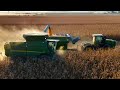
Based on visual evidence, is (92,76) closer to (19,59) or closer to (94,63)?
(94,63)

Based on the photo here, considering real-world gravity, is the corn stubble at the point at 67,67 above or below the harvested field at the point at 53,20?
above

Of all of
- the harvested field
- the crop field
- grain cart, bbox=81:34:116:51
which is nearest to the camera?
the crop field

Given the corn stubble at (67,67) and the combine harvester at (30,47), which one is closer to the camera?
the corn stubble at (67,67)

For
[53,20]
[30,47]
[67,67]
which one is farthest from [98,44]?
[53,20]

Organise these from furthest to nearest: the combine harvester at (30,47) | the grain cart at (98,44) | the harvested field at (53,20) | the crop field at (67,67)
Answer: the harvested field at (53,20) → the grain cart at (98,44) → the combine harvester at (30,47) → the crop field at (67,67)

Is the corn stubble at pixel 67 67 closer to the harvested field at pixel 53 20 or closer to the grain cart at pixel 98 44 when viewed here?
the grain cart at pixel 98 44

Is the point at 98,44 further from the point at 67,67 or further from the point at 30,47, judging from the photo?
the point at 67,67

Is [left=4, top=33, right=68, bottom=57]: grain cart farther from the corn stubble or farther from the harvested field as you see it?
the harvested field

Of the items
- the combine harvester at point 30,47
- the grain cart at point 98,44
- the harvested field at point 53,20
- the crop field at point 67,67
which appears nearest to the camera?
the crop field at point 67,67

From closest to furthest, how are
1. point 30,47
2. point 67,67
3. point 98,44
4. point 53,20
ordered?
point 67,67 < point 30,47 < point 98,44 < point 53,20

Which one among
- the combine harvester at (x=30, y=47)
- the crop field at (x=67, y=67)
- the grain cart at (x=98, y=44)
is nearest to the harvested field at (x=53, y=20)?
the grain cart at (x=98, y=44)

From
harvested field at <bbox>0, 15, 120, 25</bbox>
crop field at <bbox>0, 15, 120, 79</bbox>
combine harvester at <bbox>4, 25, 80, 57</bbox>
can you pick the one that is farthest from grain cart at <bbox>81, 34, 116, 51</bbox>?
harvested field at <bbox>0, 15, 120, 25</bbox>
